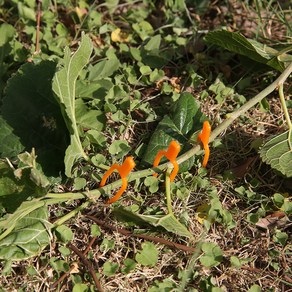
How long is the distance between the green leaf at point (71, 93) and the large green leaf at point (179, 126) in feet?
0.98

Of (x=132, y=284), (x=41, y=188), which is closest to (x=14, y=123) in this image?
(x=41, y=188)

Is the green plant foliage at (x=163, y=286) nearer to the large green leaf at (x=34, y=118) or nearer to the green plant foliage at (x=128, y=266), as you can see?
the green plant foliage at (x=128, y=266)

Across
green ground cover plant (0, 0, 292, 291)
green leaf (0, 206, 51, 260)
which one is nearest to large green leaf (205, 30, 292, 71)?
green ground cover plant (0, 0, 292, 291)

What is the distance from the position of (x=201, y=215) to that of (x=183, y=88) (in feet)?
2.37

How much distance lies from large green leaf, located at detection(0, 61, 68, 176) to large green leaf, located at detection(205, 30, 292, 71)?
29.6 inches

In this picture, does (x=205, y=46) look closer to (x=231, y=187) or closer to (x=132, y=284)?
(x=231, y=187)

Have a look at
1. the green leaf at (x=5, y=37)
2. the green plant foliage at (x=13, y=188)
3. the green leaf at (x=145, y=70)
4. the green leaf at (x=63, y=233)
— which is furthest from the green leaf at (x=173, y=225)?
the green leaf at (x=5, y=37)

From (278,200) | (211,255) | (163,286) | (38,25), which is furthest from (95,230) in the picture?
(38,25)

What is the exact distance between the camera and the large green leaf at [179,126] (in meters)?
2.57

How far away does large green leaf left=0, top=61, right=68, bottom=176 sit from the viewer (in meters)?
2.52

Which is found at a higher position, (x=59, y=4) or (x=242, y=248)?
(x=59, y=4)

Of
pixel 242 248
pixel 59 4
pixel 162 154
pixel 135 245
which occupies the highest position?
pixel 59 4

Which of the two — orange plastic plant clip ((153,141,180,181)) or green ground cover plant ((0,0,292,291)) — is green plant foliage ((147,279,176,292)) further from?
orange plastic plant clip ((153,141,180,181))

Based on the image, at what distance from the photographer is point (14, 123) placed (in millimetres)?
2549
